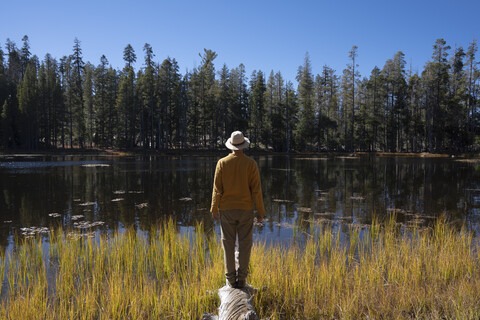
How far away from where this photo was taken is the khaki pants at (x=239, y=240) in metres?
5.23

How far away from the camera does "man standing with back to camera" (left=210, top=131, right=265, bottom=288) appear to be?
5211 mm

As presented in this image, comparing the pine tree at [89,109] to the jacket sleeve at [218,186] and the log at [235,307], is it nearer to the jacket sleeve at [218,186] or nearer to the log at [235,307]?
the jacket sleeve at [218,186]

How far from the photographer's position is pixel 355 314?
15.3 feet

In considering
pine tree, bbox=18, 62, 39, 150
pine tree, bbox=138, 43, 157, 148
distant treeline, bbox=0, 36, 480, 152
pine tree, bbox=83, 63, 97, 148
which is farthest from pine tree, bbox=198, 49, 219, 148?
pine tree, bbox=18, 62, 39, 150

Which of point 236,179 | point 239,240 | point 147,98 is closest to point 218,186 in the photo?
point 236,179

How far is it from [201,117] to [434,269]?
69.5 m

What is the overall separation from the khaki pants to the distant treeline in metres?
66.0

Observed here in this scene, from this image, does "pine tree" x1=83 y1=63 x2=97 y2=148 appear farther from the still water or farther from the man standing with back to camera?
the man standing with back to camera

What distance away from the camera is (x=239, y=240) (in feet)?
17.3

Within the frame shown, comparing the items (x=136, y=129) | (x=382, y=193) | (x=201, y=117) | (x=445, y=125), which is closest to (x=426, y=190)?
(x=382, y=193)

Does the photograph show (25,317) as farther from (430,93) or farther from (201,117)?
(430,93)

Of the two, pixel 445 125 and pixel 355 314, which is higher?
pixel 445 125

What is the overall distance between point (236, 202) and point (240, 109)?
70.8 meters

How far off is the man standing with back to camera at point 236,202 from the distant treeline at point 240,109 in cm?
6588
